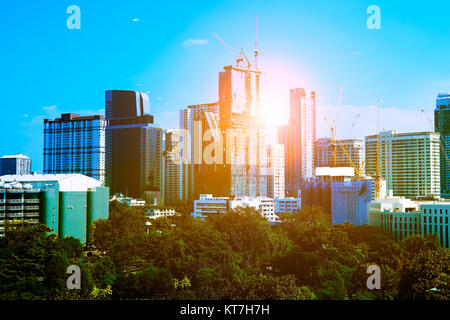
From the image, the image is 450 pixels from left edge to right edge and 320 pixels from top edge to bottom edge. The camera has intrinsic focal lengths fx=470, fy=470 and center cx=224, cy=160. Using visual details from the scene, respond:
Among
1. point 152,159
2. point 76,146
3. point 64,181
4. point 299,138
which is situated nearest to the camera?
point 64,181

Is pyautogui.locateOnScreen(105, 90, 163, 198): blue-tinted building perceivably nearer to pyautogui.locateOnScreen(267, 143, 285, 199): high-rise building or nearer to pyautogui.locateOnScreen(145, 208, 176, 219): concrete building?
pyautogui.locateOnScreen(145, 208, 176, 219): concrete building

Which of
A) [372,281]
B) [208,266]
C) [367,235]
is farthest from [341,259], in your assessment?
[367,235]

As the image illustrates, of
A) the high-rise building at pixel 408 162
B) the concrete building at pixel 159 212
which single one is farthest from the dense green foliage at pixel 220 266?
the high-rise building at pixel 408 162

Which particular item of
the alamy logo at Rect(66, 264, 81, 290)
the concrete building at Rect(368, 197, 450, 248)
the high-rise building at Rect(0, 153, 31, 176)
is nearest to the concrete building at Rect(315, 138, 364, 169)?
the concrete building at Rect(368, 197, 450, 248)

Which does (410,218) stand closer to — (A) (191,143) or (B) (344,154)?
(A) (191,143)

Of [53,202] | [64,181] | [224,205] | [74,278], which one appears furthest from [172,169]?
[74,278]
